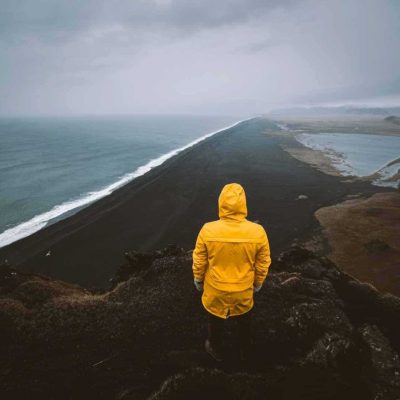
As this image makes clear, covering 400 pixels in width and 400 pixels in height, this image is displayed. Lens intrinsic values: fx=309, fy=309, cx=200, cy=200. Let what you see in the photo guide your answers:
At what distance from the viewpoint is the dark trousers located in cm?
506

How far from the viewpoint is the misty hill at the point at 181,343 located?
5145 mm

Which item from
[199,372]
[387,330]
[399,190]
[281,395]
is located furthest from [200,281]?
[399,190]

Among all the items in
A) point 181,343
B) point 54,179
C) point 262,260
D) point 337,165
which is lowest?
point 337,165

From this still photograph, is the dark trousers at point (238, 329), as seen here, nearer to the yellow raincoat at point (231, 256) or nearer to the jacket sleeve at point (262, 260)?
the yellow raincoat at point (231, 256)

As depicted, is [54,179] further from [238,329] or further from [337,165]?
[337,165]

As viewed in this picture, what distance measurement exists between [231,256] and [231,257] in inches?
0.7

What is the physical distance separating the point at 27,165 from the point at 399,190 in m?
54.5

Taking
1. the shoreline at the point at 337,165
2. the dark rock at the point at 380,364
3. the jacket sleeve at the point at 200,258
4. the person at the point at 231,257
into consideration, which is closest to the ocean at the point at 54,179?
the jacket sleeve at the point at 200,258

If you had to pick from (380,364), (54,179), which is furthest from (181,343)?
(54,179)

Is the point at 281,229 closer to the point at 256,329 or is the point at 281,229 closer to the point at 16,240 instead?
the point at 256,329

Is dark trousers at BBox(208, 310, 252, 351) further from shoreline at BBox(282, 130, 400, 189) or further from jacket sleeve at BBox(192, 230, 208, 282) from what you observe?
shoreline at BBox(282, 130, 400, 189)

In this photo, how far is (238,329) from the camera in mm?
5246

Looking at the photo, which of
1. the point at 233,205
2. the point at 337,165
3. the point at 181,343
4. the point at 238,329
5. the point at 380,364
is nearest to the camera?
the point at 233,205

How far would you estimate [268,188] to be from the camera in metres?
33.9
